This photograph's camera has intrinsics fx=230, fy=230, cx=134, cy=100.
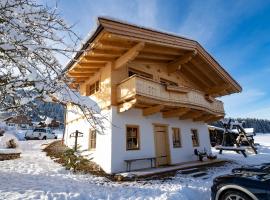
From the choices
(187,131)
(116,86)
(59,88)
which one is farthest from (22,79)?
(187,131)

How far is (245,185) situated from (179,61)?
37.4ft

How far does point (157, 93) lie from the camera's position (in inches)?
483

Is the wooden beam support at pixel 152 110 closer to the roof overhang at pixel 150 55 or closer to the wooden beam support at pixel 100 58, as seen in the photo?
the roof overhang at pixel 150 55

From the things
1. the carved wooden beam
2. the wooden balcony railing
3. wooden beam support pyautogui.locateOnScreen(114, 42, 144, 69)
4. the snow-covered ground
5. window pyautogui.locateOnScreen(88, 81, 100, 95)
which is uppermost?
Answer: the carved wooden beam

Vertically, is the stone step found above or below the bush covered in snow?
below

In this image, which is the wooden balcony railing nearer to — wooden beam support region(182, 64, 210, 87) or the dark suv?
wooden beam support region(182, 64, 210, 87)

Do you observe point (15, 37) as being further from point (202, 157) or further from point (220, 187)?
point (202, 157)

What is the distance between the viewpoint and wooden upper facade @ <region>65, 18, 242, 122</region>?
11117 millimetres

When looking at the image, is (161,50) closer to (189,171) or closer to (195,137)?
(189,171)

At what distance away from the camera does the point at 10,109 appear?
4375mm

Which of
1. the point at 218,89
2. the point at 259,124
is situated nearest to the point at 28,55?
the point at 218,89

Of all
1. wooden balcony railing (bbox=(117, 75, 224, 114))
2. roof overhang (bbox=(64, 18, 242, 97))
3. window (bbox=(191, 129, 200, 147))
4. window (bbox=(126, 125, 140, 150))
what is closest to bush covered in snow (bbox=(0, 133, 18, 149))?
roof overhang (bbox=(64, 18, 242, 97))

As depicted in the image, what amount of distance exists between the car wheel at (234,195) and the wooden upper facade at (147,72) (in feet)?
20.9

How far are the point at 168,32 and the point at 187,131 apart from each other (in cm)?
747
